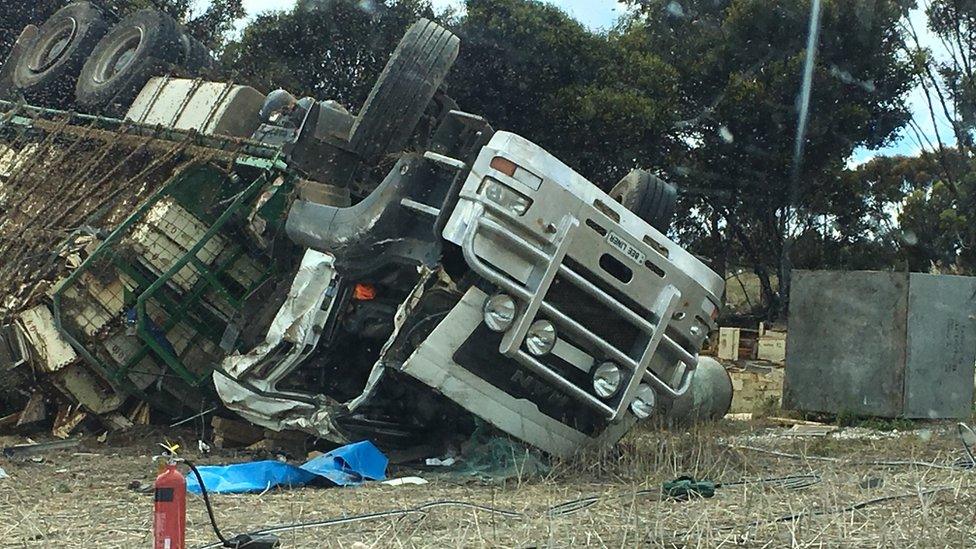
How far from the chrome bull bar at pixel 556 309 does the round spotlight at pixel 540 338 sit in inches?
1.8

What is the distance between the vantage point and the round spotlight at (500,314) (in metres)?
6.45

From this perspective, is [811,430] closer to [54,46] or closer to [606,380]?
[606,380]

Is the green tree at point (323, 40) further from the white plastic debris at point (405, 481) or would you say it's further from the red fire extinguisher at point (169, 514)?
the red fire extinguisher at point (169, 514)

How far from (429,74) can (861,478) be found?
320 cm

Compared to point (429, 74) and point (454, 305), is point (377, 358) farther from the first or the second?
point (429, 74)

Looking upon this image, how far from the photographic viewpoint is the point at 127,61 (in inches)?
408

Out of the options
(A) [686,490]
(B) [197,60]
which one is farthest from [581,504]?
(B) [197,60]

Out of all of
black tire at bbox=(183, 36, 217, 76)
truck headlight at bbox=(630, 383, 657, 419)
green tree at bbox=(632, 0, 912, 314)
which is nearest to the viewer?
truck headlight at bbox=(630, 383, 657, 419)

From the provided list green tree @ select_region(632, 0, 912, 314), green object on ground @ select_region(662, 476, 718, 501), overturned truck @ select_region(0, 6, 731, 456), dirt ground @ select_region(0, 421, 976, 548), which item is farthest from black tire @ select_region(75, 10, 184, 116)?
green tree @ select_region(632, 0, 912, 314)

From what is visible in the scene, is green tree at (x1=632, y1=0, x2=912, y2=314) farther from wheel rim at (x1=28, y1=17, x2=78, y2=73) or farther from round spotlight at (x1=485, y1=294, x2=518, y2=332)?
round spotlight at (x1=485, y1=294, x2=518, y2=332)

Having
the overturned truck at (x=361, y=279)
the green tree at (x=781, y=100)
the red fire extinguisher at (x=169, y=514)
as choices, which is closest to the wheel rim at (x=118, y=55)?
the overturned truck at (x=361, y=279)

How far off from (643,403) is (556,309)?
72cm

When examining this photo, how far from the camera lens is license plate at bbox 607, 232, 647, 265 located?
21.9 feet

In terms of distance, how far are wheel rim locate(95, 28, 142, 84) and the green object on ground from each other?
659 centimetres
